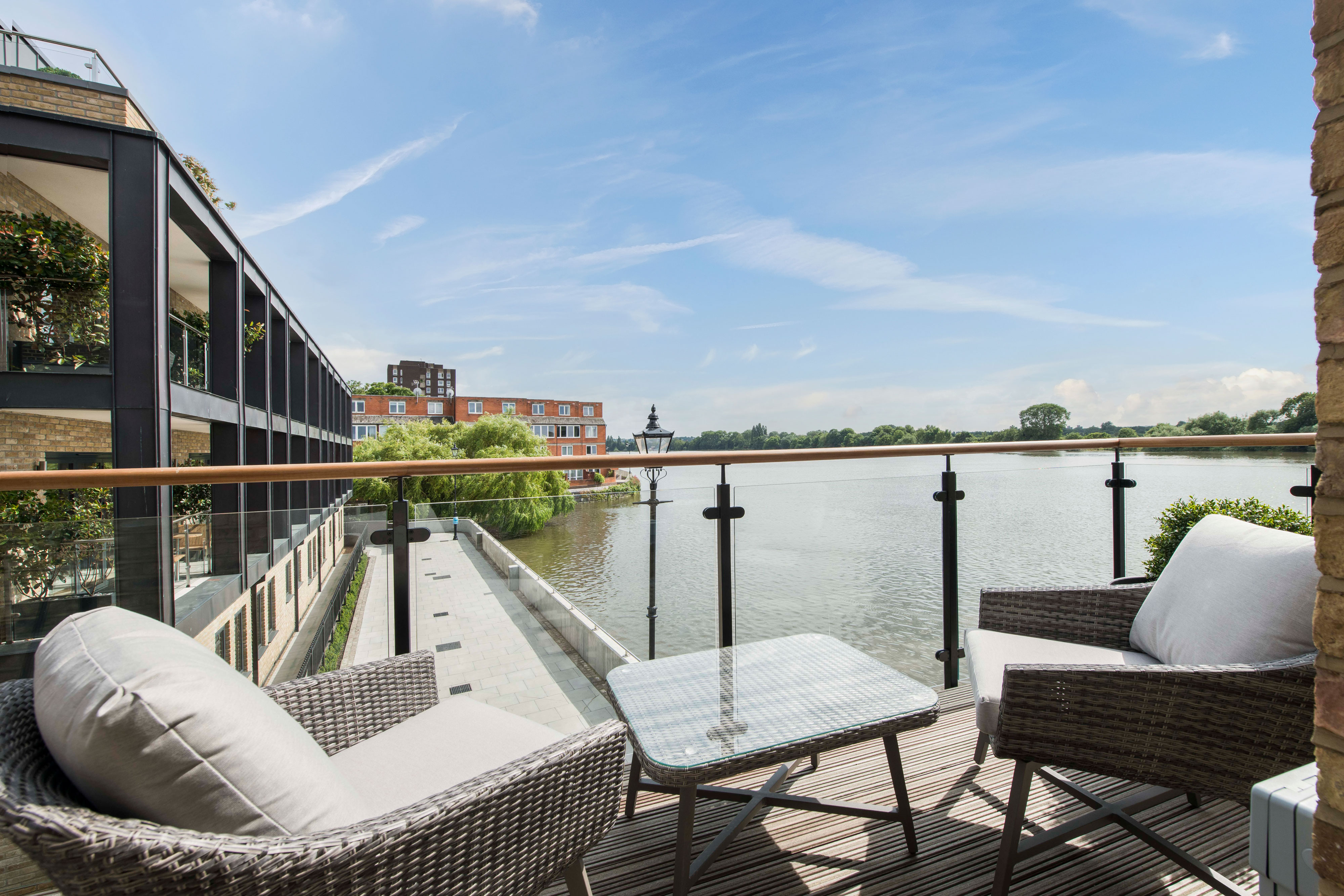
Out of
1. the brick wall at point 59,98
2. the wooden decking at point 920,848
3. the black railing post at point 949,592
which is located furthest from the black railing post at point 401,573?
the brick wall at point 59,98

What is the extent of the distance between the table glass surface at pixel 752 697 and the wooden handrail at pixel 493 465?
0.67m

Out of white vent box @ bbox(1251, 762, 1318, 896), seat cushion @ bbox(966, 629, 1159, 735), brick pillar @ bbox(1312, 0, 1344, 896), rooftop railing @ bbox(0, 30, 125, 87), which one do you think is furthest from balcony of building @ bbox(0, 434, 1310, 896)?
rooftop railing @ bbox(0, 30, 125, 87)

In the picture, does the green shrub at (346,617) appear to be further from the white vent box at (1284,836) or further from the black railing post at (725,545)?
the white vent box at (1284,836)

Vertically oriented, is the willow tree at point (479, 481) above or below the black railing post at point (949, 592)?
above

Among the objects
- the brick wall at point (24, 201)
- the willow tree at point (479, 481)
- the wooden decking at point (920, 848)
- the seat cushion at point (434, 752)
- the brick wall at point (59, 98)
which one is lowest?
the wooden decking at point (920, 848)

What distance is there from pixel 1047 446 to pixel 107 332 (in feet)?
29.7

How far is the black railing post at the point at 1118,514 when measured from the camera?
3.06m

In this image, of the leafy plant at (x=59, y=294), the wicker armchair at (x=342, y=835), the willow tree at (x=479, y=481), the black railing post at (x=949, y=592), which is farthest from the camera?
the leafy plant at (x=59, y=294)

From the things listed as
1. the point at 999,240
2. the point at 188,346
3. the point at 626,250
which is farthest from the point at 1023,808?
the point at 626,250

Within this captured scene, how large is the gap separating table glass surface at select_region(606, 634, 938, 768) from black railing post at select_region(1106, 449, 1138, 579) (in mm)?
1970

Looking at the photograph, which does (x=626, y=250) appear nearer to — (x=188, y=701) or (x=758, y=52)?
(x=758, y=52)

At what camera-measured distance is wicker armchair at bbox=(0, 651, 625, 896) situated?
768 millimetres

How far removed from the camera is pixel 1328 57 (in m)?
0.81

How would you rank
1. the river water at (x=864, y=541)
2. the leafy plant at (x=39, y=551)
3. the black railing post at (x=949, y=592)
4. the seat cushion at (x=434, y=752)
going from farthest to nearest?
the black railing post at (x=949, y=592), the river water at (x=864, y=541), the leafy plant at (x=39, y=551), the seat cushion at (x=434, y=752)
